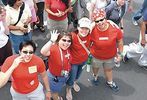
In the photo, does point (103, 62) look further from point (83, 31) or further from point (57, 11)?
point (57, 11)

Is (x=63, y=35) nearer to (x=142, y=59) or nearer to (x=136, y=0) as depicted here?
(x=142, y=59)

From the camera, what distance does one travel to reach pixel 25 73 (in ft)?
13.1

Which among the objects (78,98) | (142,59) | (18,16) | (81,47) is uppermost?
(18,16)

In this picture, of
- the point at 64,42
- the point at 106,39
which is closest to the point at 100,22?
the point at 106,39

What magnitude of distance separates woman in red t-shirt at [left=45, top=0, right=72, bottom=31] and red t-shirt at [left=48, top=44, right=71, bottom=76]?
1166mm

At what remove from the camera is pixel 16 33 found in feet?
16.8

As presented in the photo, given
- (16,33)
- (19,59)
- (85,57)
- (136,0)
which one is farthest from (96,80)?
(136,0)

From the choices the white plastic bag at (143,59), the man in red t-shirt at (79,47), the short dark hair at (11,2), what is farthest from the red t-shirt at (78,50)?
the white plastic bag at (143,59)

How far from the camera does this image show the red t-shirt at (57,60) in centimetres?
436

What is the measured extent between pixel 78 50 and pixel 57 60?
438 mm

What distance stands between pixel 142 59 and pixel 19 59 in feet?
9.86

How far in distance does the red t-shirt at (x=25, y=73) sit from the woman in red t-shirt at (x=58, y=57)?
0.78 ft

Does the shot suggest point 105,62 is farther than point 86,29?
Yes

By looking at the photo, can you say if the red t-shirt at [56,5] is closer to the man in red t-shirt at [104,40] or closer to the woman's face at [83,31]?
the man in red t-shirt at [104,40]
